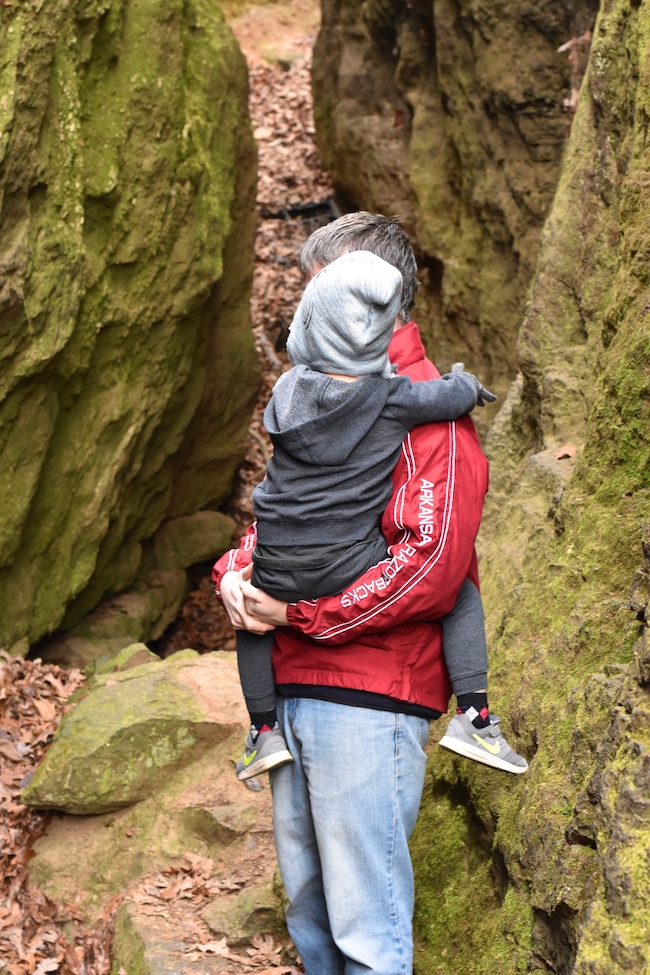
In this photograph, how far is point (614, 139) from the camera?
493 centimetres

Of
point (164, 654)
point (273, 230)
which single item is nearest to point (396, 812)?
point (164, 654)

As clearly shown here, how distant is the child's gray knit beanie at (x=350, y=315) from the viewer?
247cm

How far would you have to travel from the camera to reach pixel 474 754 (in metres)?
2.68

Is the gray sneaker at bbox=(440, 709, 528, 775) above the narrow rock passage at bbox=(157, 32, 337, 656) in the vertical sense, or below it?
above

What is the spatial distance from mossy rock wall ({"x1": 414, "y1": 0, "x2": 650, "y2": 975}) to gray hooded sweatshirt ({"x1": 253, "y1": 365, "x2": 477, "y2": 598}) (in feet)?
2.27

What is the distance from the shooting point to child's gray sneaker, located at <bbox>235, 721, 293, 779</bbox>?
2.70 m

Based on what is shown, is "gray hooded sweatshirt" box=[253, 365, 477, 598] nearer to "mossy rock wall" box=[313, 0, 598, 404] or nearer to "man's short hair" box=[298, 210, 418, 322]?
"man's short hair" box=[298, 210, 418, 322]

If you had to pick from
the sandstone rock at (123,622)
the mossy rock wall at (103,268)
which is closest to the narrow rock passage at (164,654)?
the sandstone rock at (123,622)

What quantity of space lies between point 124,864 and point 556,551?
282cm

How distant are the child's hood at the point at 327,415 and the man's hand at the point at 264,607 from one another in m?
0.38

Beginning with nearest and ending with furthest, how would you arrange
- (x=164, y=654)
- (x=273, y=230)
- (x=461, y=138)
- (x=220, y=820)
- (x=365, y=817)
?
(x=365, y=817) → (x=220, y=820) → (x=461, y=138) → (x=164, y=654) → (x=273, y=230)

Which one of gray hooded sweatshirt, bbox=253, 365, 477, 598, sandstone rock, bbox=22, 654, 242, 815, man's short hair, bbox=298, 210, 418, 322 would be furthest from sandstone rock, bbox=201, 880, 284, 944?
man's short hair, bbox=298, 210, 418, 322

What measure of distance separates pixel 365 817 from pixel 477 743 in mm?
356

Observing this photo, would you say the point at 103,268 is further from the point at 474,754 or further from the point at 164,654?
the point at 474,754
